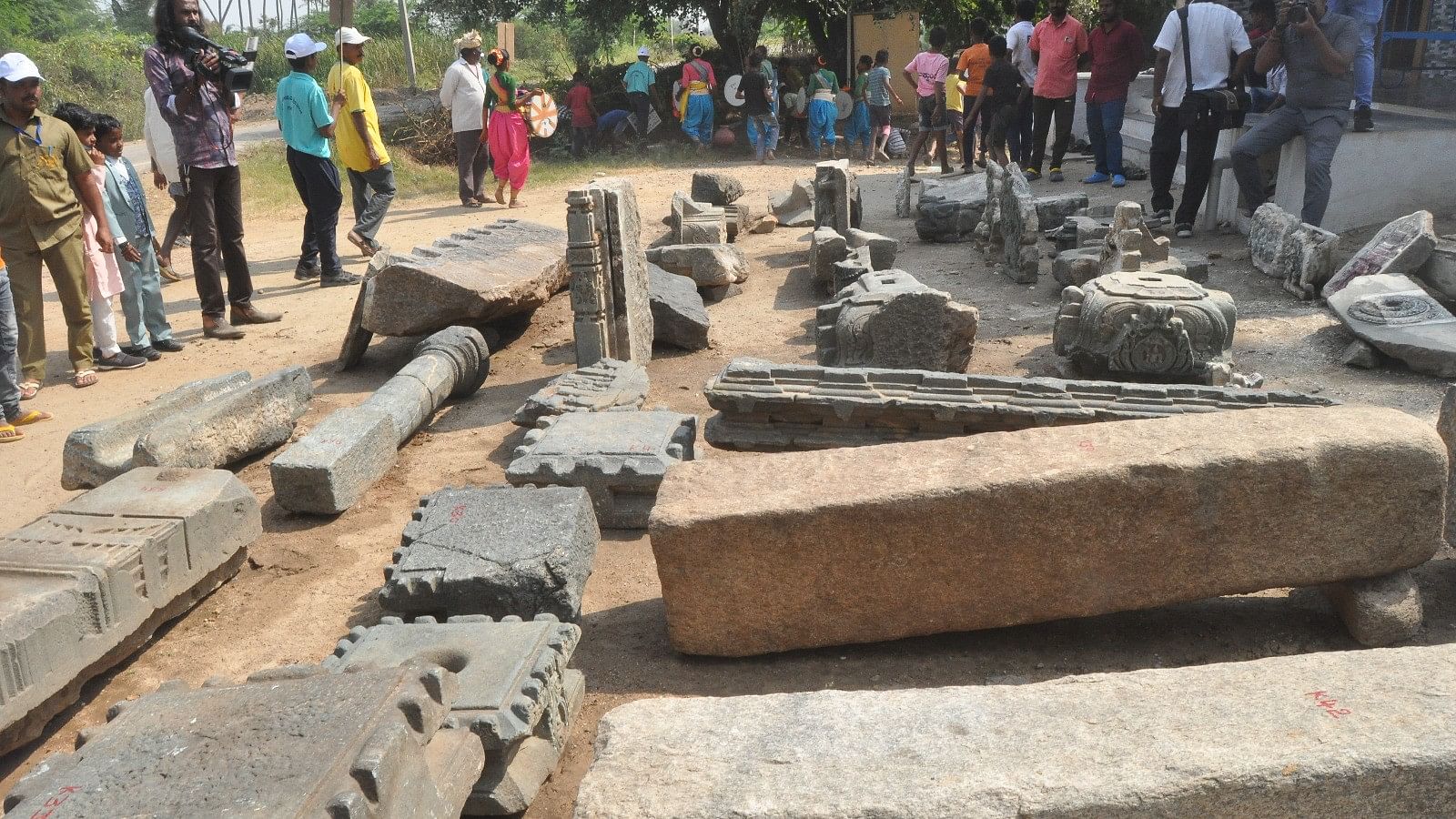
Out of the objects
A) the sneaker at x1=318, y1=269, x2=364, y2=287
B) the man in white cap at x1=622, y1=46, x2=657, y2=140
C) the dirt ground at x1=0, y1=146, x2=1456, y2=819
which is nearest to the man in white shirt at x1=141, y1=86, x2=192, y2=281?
the dirt ground at x1=0, y1=146, x2=1456, y2=819

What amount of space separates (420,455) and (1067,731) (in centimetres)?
388

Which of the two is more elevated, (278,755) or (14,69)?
(14,69)

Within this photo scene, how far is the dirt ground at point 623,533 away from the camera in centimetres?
330

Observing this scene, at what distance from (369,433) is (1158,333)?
3738 mm

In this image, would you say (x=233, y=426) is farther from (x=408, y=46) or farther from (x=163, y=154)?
(x=408, y=46)

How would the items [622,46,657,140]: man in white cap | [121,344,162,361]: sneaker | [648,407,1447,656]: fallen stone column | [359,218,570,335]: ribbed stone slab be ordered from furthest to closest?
[622,46,657,140]: man in white cap < [121,344,162,361]: sneaker < [359,218,570,335]: ribbed stone slab < [648,407,1447,656]: fallen stone column

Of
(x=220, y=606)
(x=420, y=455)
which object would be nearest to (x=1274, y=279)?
(x=420, y=455)

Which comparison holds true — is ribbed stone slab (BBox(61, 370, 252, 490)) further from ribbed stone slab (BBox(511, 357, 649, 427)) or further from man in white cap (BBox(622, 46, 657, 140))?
man in white cap (BBox(622, 46, 657, 140))

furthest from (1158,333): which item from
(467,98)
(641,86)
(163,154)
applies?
(641,86)

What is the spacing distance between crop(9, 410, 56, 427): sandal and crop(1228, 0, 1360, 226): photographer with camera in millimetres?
7946

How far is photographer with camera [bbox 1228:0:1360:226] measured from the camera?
745 cm

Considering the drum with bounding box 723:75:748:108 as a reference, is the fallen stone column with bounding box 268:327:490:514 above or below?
below

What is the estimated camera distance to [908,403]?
4562 mm

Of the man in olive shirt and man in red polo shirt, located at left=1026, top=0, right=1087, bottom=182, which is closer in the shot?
the man in olive shirt
